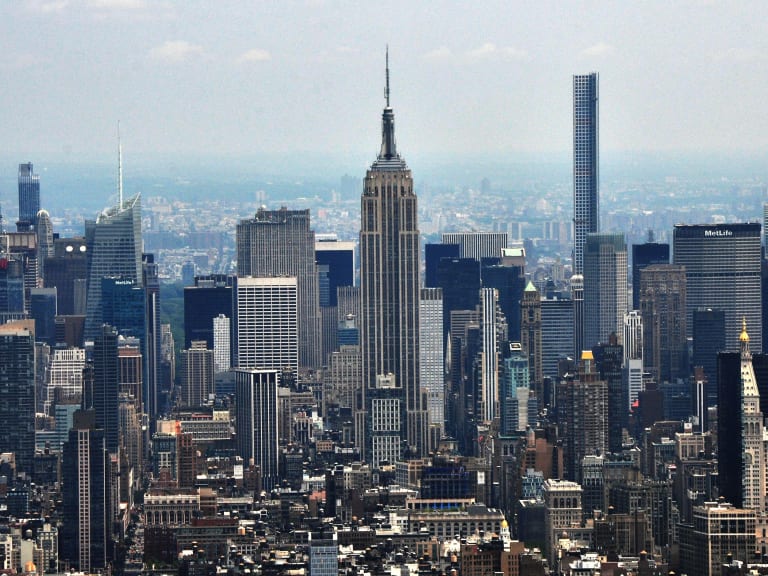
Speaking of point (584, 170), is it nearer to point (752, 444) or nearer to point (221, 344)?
point (221, 344)

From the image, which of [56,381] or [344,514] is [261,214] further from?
[344,514]

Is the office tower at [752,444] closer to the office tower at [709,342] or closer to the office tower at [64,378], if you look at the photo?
the office tower at [709,342]

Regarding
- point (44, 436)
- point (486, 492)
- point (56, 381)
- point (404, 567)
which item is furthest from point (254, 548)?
point (56, 381)

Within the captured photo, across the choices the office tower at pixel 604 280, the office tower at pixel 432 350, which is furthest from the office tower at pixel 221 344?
the office tower at pixel 604 280

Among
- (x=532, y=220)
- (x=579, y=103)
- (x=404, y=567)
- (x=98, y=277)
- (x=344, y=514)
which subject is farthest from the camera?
(x=98, y=277)

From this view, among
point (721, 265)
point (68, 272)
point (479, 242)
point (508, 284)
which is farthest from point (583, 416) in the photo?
point (68, 272)
